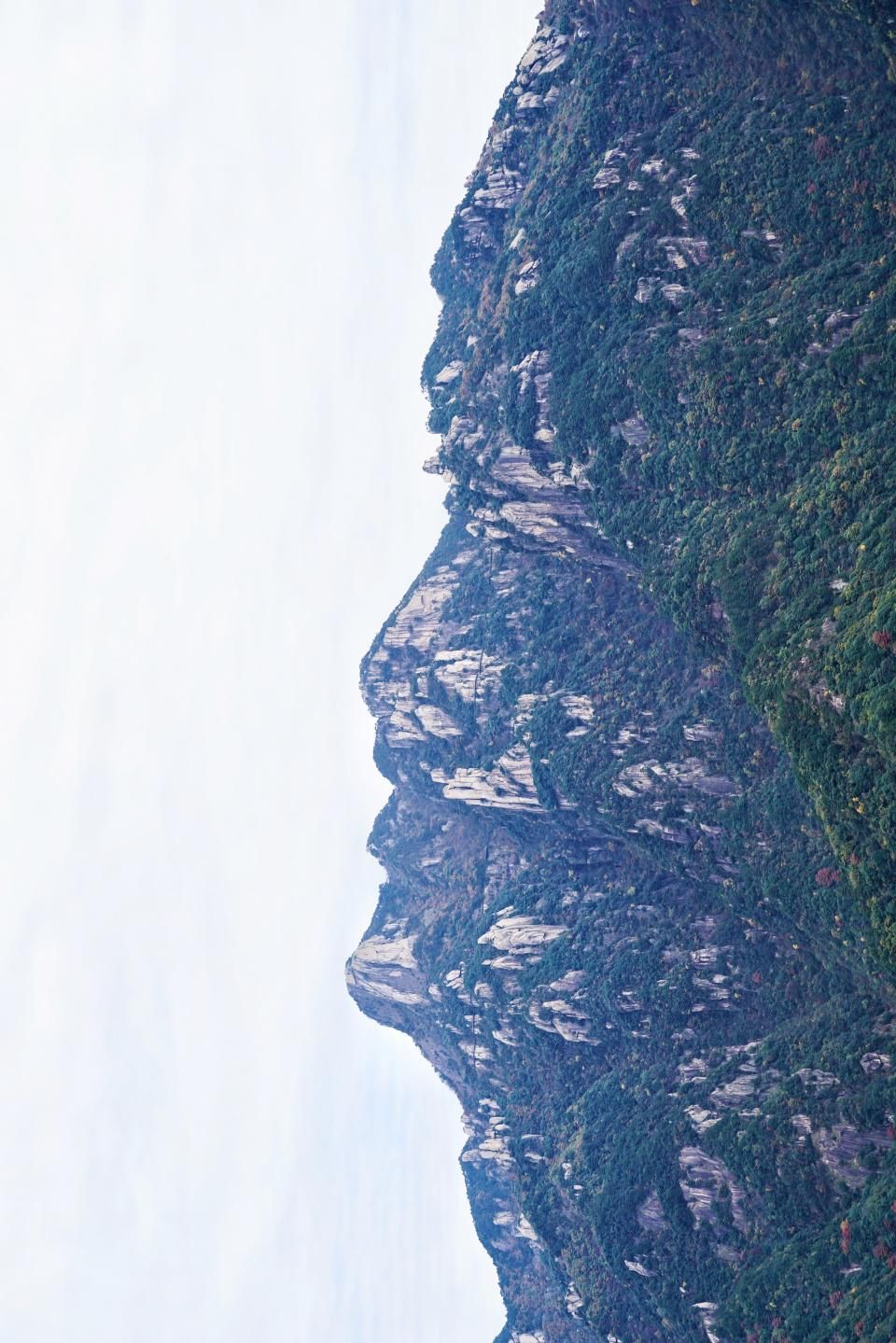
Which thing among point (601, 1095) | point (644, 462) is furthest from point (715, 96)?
point (601, 1095)

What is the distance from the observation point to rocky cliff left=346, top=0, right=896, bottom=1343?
103875 mm

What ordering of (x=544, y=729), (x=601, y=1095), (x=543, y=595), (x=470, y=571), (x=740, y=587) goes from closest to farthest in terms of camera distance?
1. (x=740, y=587)
2. (x=601, y=1095)
3. (x=544, y=729)
4. (x=543, y=595)
5. (x=470, y=571)

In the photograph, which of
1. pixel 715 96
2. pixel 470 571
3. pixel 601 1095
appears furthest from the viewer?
pixel 470 571

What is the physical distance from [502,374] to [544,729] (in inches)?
1562

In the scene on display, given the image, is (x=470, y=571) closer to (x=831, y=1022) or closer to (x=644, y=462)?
(x=644, y=462)

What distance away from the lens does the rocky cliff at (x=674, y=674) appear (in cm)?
10388

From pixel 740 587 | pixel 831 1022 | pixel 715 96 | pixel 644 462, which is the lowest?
pixel 831 1022

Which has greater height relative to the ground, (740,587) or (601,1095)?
(740,587)

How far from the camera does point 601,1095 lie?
13575 cm

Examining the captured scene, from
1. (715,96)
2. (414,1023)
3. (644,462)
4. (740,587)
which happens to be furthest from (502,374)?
(414,1023)

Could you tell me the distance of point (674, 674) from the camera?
13275 centimetres

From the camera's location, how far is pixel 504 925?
152 m

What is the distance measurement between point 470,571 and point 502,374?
32.7 m

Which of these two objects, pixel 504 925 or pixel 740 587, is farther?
pixel 504 925
